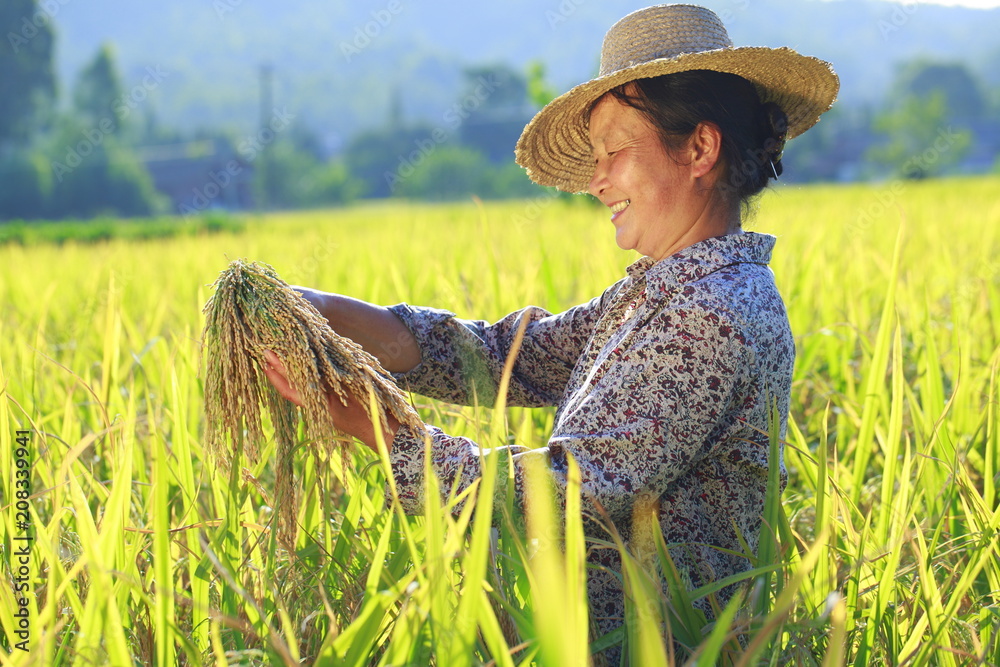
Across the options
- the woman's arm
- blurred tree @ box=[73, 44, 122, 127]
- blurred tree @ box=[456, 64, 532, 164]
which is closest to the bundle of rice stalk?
the woman's arm

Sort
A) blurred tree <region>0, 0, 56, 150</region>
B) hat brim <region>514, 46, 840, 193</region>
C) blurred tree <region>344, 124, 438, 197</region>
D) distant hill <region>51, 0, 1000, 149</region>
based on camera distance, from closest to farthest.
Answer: hat brim <region>514, 46, 840, 193</region>, blurred tree <region>0, 0, 56, 150</region>, blurred tree <region>344, 124, 438, 197</region>, distant hill <region>51, 0, 1000, 149</region>

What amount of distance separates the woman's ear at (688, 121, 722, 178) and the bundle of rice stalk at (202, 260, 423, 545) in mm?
519

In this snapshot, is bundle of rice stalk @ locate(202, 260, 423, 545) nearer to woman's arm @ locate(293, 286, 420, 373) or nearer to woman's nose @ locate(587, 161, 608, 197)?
woman's arm @ locate(293, 286, 420, 373)

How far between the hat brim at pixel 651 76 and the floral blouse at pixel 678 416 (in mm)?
241

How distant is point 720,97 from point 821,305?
4.61 feet

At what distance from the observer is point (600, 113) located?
1.28 metres

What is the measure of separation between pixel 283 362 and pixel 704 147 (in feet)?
2.09

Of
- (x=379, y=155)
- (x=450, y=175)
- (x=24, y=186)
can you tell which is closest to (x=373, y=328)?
(x=450, y=175)

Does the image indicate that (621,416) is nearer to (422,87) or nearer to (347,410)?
(347,410)

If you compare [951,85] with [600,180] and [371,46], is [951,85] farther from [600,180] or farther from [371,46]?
[600,180]

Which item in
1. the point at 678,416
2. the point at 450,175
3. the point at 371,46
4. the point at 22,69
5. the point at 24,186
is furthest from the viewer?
the point at 371,46

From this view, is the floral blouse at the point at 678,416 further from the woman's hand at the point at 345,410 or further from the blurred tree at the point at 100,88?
the blurred tree at the point at 100,88

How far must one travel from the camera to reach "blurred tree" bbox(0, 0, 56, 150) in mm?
35156

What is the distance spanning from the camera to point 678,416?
97cm
